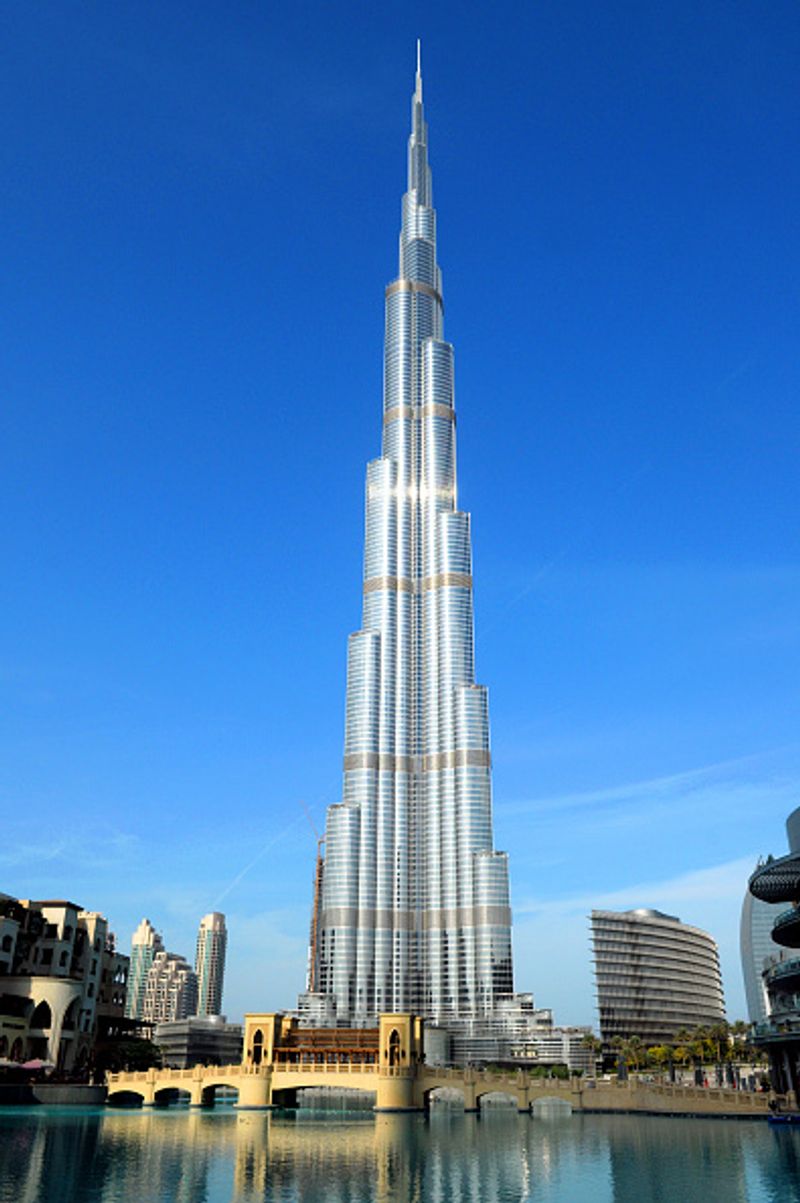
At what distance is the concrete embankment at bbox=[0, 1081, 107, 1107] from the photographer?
136 m

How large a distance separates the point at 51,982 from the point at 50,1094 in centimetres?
2486

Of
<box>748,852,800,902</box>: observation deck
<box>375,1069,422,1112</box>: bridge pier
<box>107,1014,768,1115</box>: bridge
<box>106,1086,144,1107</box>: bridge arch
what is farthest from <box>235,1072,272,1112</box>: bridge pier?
<box>748,852,800,902</box>: observation deck

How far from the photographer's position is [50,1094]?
468 ft

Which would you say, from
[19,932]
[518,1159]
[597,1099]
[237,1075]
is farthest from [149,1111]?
[518,1159]

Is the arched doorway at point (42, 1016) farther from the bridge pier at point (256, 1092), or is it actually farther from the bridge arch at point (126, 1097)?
the bridge pier at point (256, 1092)

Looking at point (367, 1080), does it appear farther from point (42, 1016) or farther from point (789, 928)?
point (789, 928)

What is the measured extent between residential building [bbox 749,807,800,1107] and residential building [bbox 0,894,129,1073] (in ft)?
365

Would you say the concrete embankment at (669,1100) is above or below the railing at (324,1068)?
below

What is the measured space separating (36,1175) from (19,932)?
11204cm

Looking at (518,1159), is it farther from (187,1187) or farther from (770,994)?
(770,994)

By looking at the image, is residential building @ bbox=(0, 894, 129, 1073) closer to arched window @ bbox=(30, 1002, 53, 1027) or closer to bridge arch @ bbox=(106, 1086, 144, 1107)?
arched window @ bbox=(30, 1002, 53, 1027)

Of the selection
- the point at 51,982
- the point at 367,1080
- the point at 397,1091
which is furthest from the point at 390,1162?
the point at 51,982

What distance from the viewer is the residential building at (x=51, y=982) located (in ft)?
530

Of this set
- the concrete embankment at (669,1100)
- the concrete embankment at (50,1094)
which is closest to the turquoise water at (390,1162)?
the concrete embankment at (50,1094)
